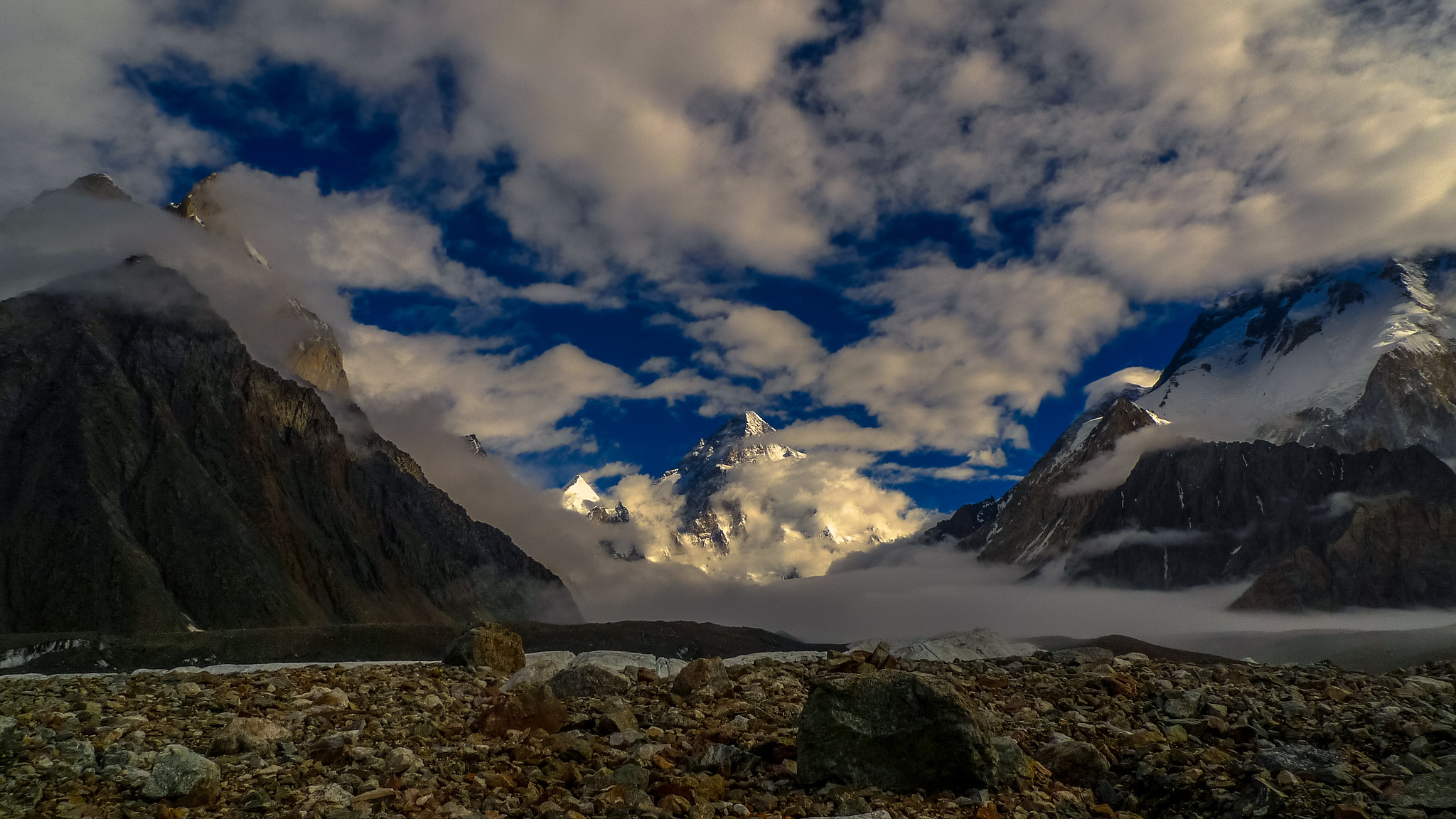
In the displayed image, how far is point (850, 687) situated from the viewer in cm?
1066

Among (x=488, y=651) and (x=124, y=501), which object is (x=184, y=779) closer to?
(x=488, y=651)

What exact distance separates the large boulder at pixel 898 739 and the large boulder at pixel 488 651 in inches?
370

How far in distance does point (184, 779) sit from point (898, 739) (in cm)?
826

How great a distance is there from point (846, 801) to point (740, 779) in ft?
4.88

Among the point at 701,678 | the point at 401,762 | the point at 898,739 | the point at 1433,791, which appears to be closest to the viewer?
the point at 1433,791

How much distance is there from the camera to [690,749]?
10.9 meters

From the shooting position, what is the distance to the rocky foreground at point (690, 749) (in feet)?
29.4

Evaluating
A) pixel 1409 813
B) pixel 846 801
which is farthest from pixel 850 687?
pixel 1409 813

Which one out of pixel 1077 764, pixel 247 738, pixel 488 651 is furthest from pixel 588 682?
pixel 1077 764

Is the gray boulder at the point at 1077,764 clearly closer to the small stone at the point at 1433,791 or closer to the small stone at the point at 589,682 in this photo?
the small stone at the point at 1433,791

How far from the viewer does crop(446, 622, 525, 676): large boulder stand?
1783cm

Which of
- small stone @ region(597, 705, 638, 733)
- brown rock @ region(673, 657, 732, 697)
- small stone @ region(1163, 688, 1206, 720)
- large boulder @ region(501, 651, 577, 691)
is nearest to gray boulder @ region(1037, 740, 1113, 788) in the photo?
small stone @ region(1163, 688, 1206, 720)

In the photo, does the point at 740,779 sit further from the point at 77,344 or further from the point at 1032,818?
the point at 77,344

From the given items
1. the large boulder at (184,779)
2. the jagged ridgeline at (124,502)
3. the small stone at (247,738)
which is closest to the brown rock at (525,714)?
the small stone at (247,738)
